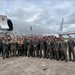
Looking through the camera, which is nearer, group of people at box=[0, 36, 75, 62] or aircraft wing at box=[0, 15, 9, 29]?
group of people at box=[0, 36, 75, 62]

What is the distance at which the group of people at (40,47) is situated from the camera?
14539 mm

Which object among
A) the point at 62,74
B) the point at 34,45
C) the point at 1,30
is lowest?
the point at 62,74

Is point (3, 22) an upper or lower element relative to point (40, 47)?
upper

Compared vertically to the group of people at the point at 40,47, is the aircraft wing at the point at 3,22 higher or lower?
higher

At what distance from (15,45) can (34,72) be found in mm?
6360

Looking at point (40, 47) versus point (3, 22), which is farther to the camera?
point (3, 22)

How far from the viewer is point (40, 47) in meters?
15.9

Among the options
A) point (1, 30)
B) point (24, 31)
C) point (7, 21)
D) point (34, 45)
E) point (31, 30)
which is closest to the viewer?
point (34, 45)

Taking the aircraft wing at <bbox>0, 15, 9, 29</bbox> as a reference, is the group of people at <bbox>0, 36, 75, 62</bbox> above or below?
below

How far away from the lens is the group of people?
47.7ft

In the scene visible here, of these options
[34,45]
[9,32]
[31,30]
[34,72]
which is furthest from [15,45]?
[31,30]

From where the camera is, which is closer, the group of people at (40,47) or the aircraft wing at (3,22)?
the group of people at (40,47)

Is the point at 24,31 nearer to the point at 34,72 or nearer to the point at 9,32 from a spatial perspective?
the point at 9,32

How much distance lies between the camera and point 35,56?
53.1ft
